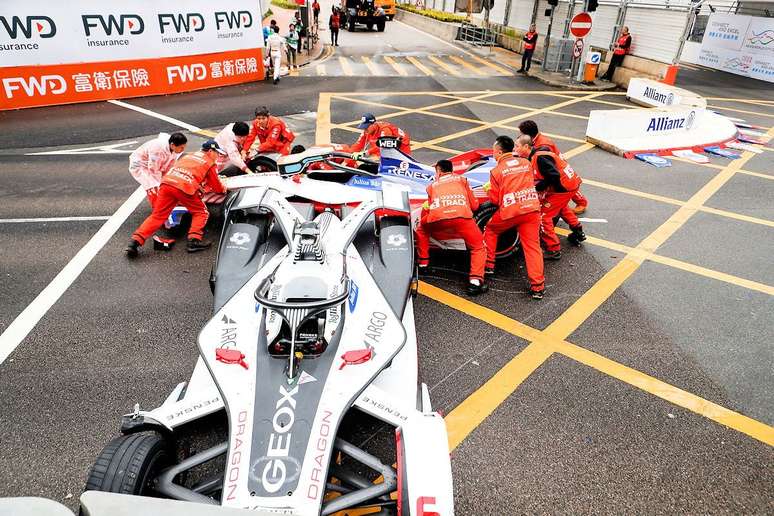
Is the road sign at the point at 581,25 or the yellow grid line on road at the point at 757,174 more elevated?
the road sign at the point at 581,25

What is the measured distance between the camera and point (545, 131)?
39.6ft

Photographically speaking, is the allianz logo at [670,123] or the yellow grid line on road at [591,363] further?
the allianz logo at [670,123]

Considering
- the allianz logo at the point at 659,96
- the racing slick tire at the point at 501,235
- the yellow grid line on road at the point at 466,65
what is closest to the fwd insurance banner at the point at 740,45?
the allianz logo at the point at 659,96

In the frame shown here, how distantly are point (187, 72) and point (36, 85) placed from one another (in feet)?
13.6

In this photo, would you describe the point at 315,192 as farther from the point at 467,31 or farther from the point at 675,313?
the point at 467,31

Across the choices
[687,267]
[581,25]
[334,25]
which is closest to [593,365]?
[687,267]

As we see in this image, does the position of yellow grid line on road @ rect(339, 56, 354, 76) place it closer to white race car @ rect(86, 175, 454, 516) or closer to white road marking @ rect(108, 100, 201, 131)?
white road marking @ rect(108, 100, 201, 131)

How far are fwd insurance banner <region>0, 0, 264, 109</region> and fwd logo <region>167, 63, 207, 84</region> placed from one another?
3 cm

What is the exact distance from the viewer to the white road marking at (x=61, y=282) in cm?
463

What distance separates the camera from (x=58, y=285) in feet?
18.0

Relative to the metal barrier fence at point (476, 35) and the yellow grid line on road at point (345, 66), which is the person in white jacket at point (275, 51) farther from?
the metal barrier fence at point (476, 35)

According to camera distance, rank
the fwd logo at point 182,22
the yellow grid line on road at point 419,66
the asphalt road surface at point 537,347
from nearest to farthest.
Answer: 1. the asphalt road surface at point 537,347
2. the fwd logo at point 182,22
3. the yellow grid line on road at point 419,66

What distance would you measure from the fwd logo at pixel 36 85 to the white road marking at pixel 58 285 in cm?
827

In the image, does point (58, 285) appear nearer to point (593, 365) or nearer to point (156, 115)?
point (593, 365)
